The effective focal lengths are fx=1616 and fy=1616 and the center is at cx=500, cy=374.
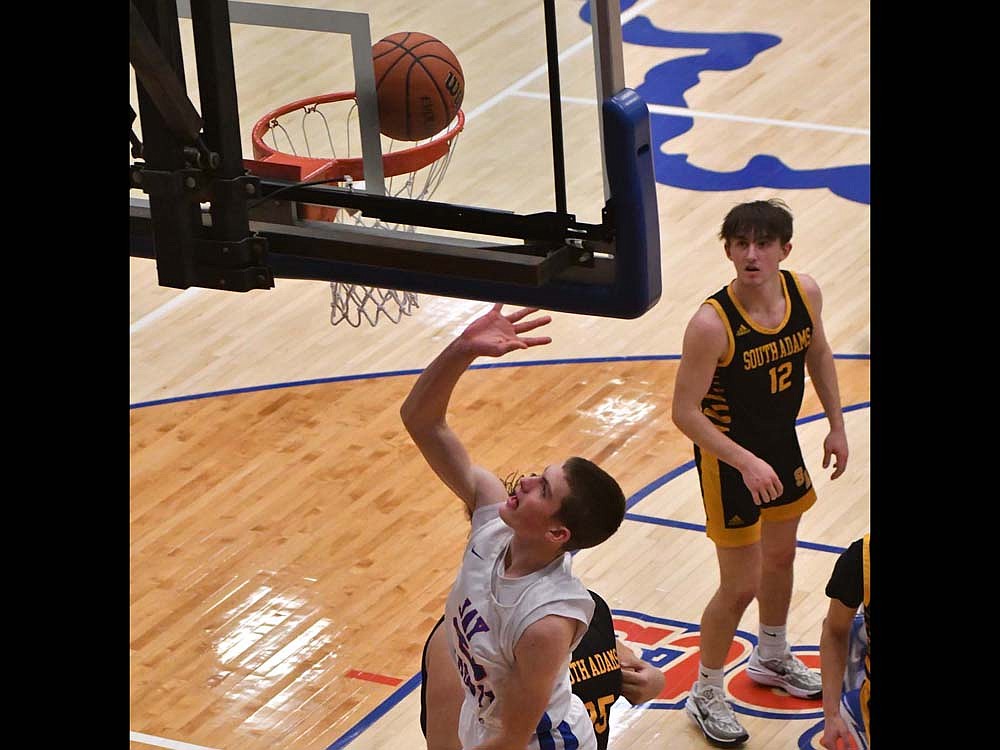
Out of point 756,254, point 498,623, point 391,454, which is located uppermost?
point 756,254

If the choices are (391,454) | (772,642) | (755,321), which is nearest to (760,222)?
(755,321)

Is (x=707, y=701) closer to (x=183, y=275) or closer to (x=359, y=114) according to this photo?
(x=359, y=114)

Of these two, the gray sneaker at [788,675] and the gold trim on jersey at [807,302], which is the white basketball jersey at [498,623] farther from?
the gray sneaker at [788,675]

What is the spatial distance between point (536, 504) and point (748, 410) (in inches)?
62.9

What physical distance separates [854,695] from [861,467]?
10.3 feet

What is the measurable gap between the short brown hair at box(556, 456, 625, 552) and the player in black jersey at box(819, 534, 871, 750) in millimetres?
546

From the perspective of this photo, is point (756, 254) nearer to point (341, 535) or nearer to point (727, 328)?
point (727, 328)

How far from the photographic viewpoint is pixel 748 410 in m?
5.04

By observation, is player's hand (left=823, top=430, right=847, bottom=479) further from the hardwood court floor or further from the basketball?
the basketball

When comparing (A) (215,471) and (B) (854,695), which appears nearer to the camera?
(B) (854,695)

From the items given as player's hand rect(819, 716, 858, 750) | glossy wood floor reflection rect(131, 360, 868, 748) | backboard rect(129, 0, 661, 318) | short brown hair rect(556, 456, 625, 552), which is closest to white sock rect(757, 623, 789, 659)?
glossy wood floor reflection rect(131, 360, 868, 748)

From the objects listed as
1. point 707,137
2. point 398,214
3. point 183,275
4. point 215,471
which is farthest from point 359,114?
point 707,137
